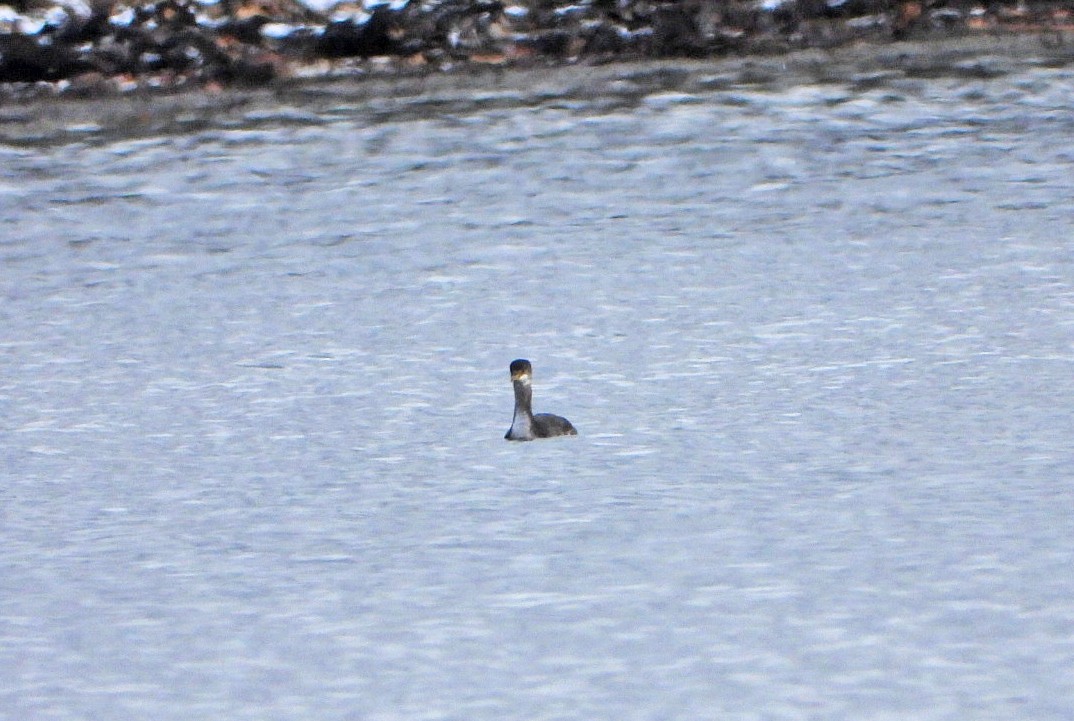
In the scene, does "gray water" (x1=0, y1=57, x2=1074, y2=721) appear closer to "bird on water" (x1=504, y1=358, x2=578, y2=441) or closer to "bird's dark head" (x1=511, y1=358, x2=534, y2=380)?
"bird on water" (x1=504, y1=358, x2=578, y2=441)

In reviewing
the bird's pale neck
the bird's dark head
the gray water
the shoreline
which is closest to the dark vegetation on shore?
the shoreline

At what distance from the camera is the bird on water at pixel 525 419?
7109 mm

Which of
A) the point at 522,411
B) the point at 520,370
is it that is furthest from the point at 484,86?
the point at 522,411

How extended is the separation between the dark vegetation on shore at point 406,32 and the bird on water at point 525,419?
928 cm

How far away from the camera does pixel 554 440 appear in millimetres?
7215

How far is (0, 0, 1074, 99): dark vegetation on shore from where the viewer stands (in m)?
16.2

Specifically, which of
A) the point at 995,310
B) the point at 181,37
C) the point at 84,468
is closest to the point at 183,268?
the point at 84,468

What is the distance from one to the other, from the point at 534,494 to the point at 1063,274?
3685 mm

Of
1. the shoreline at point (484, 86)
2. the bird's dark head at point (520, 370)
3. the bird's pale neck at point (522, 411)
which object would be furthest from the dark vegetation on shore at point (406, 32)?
the bird's pale neck at point (522, 411)

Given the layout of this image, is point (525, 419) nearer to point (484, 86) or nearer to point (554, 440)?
point (554, 440)

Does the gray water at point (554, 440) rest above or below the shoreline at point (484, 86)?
below

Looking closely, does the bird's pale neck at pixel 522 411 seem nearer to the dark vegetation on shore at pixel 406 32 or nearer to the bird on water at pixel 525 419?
the bird on water at pixel 525 419

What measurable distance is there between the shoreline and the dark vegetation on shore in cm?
18

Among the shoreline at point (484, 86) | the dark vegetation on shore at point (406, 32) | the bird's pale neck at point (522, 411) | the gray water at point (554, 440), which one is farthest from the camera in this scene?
the dark vegetation on shore at point (406, 32)
